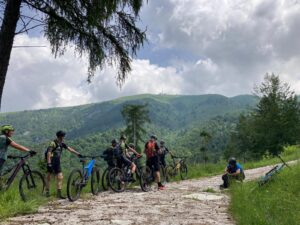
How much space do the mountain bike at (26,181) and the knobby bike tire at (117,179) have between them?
269 cm

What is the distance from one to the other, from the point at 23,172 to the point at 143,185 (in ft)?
15.5

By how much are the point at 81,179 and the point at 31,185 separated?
1683 mm

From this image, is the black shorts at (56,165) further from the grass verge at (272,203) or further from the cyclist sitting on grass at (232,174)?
the cyclist sitting on grass at (232,174)

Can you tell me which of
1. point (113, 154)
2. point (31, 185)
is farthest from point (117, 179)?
point (31, 185)

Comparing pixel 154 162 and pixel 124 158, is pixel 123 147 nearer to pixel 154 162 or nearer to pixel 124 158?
pixel 124 158

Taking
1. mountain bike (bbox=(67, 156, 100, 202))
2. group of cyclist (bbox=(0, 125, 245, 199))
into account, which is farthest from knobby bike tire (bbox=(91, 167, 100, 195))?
group of cyclist (bbox=(0, 125, 245, 199))

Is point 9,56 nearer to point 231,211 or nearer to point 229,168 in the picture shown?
point 231,211

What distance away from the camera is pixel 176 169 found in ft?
61.0

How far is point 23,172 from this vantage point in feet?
30.2

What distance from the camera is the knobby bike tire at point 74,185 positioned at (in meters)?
9.85

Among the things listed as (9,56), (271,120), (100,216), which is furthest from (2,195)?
(271,120)

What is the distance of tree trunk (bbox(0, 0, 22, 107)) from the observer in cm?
547

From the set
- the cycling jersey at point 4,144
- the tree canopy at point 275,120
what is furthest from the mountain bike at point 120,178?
the tree canopy at point 275,120

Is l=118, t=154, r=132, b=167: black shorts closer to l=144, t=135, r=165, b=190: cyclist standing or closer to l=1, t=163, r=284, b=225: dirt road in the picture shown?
l=144, t=135, r=165, b=190: cyclist standing
